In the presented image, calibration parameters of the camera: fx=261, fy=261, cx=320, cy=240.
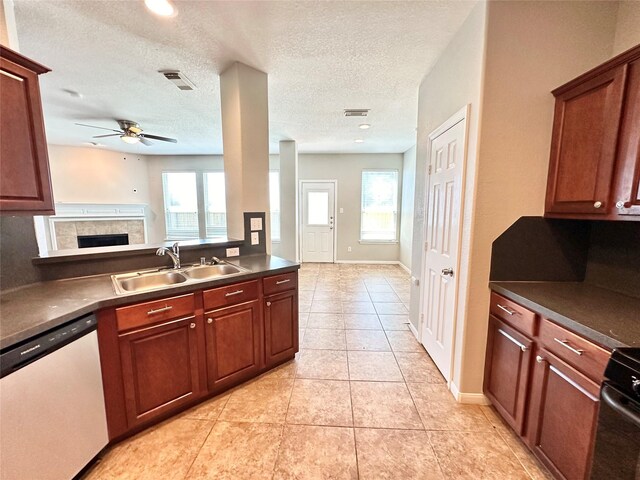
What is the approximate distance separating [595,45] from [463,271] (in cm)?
157

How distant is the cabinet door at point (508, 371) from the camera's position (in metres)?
1.48

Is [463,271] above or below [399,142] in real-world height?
below

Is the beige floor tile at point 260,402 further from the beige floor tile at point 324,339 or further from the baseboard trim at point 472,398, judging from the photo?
the baseboard trim at point 472,398

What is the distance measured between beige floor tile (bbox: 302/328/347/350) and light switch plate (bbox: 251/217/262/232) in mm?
1295

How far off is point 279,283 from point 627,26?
9.03 feet

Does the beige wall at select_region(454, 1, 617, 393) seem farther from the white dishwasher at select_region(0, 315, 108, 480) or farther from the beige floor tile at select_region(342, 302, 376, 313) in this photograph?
the white dishwasher at select_region(0, 315, 108, 480)

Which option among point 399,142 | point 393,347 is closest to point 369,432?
point 393,347

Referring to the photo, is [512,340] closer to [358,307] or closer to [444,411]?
[444,411]

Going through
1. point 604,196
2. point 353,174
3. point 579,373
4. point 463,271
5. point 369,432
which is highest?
point 353,174

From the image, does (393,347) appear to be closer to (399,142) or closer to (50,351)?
(50,351)

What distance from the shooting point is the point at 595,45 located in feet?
5.18

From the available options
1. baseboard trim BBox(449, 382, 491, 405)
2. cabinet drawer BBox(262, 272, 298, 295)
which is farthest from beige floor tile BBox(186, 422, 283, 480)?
baseboard trim BBox(449, 382, 491, 405)

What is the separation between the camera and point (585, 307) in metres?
1.33

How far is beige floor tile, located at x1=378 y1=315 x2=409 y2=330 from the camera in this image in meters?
3.13
